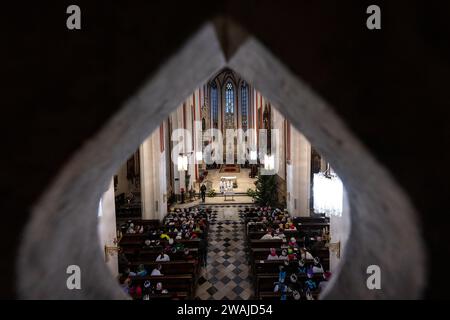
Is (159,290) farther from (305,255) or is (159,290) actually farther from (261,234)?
(261,234)

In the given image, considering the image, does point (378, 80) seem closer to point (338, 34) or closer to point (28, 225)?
point (338, 34)

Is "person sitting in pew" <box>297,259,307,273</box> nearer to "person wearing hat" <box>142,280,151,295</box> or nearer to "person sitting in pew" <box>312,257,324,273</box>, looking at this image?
"person sitting in pew" <box>312,257,324,273</box>

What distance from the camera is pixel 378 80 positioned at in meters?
1.33

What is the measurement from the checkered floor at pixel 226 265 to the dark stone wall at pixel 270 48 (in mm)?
6744

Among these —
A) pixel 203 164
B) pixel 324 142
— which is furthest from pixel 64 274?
pixel 203 164

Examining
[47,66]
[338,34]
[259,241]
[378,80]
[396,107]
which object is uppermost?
[338,34]

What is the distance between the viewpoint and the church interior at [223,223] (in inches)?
269

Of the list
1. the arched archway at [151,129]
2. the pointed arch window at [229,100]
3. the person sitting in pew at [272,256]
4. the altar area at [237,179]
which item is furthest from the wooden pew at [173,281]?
the pointed arch window at [229,100]

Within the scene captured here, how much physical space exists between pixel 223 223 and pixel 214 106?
18.7 meters

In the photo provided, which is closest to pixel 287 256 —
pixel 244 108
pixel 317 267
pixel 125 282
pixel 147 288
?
pixel 317 267

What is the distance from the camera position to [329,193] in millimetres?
5160

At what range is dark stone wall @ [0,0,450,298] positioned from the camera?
1.31 meters

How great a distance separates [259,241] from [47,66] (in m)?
8.94
